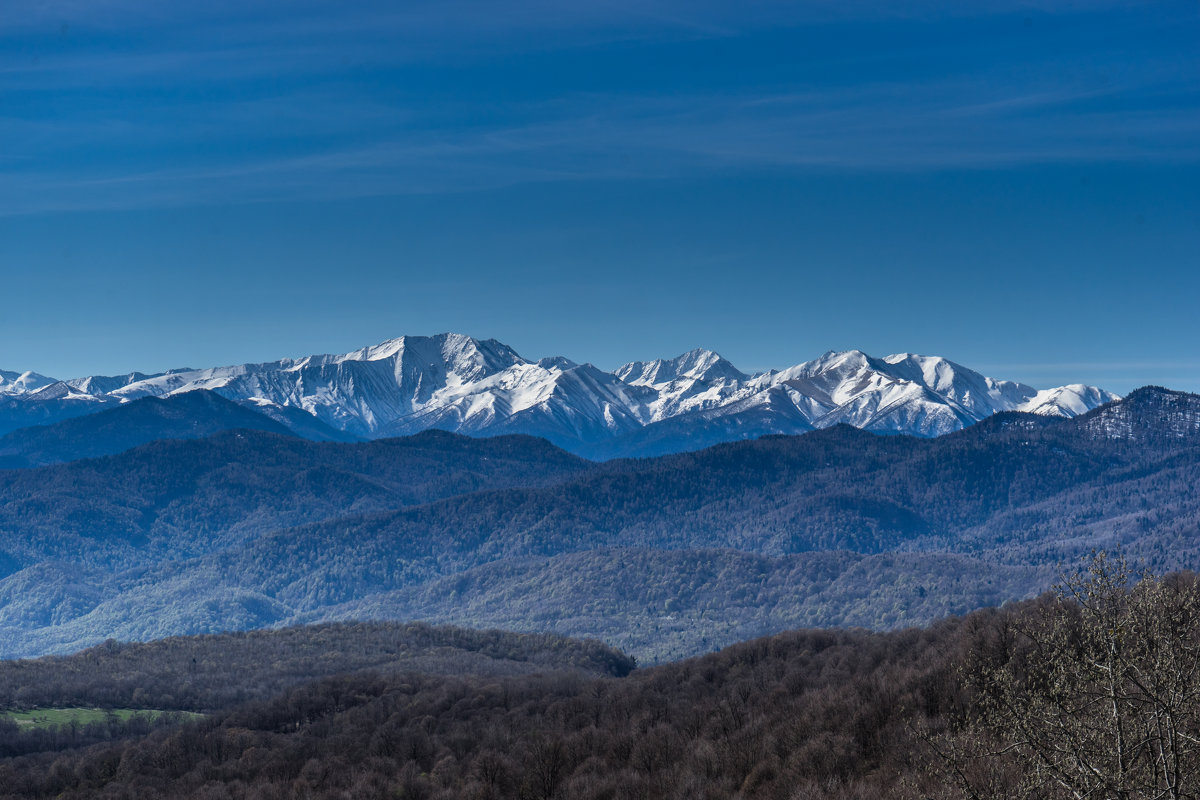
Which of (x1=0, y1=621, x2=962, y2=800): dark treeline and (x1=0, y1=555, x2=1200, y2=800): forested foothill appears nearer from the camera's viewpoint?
(x1=0, y1=555, x2=1200, y2=800): forested foothill

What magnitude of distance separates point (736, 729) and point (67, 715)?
14255 centimetres

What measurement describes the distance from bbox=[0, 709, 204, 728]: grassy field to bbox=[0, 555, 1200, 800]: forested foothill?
25.6m

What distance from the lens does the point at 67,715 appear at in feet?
614

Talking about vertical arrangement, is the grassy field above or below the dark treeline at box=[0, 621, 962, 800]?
below

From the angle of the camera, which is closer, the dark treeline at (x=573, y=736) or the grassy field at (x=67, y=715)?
the dark treeline at (x=573, y=736)

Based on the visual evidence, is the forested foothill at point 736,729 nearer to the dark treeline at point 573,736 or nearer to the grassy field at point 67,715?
the dark treeline at point 573,736

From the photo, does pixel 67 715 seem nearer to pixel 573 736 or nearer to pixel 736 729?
pixel 573 736

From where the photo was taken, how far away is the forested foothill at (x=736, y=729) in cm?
2516

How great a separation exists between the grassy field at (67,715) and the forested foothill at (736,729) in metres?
25.6

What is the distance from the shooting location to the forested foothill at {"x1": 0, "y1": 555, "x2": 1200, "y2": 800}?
25.2 m

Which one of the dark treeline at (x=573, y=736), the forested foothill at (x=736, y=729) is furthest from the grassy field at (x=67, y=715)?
the dark treeline at (x=573, y=736)

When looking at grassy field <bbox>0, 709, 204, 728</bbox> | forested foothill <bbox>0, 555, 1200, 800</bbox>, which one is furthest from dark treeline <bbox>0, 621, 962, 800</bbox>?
grassy field <bbox>0, 709, 204, 728</bbox>

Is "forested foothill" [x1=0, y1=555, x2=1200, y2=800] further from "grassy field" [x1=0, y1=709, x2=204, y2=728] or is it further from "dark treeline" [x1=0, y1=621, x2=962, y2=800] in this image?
"grassy field" [x1=0, y1=709, x2=204, y2=728]

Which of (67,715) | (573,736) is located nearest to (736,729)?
(573,736)
